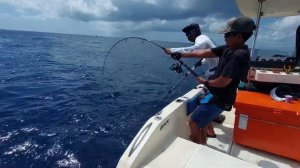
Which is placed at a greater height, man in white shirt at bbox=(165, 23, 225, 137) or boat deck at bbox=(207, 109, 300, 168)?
man in white shirt at bbox=(165, 23, 225, 137)

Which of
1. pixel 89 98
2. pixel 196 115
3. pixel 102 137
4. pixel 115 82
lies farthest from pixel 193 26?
pixel 115 82

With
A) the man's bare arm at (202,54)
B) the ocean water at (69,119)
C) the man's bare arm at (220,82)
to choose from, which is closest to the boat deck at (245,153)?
the man's bare arm at (220,82)

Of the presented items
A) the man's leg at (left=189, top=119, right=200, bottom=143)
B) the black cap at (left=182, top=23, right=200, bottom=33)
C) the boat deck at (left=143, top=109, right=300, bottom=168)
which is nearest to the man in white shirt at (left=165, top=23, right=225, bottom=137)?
the black cap at (left=182, top=23, right=200, bottom=33)

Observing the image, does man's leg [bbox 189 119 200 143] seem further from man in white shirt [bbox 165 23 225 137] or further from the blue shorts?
man in white shirt [bbox 165 23 225 137]

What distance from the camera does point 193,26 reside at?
4.40 metres

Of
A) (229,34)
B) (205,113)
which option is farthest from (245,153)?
(229,34)

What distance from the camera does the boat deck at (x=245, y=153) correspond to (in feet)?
9.86

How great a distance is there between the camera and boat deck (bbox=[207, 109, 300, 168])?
3004 millimetres

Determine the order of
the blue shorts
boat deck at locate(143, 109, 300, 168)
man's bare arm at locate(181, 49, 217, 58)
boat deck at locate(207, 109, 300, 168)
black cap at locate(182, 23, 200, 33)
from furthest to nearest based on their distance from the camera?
black cap at locate(182, 23, 200, 33) < man's bare arm at locate(181, 49, 217, 58) < boat deck at locate(207, 109, 300, 168) < the blue shorts < boat deck at locate(143, 109, 300, 168)

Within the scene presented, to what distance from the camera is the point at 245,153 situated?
3236 millimetres

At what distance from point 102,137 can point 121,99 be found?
3052 millimetres

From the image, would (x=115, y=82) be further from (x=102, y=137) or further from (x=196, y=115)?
(x=196, y=115)

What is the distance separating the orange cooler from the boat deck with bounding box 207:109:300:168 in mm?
103

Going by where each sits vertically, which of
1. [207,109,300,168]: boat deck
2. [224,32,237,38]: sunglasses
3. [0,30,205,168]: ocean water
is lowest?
[0,30,205,168]: ocean water
